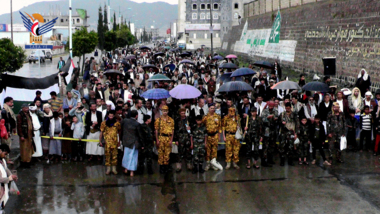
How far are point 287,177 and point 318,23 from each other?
15031 mm

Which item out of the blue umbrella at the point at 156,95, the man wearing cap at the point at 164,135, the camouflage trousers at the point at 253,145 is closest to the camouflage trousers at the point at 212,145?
the camouflage trousers at the point at 253,145

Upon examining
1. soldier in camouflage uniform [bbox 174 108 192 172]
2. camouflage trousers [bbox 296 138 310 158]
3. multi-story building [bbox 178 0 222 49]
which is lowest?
camouflage trousers [bbox 296 138 310 158]

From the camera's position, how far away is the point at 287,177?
348 inches

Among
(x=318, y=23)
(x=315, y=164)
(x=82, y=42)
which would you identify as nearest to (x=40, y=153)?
(x=315, y=164)

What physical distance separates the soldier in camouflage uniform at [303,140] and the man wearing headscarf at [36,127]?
600cm

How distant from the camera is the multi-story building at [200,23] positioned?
9181cm

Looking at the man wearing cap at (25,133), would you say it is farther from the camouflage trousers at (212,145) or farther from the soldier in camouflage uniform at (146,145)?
the camouflage trousers at (212,145)

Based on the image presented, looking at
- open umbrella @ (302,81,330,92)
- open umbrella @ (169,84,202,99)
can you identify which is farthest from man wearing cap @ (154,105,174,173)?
open umbrella @ (302,81,330,92)

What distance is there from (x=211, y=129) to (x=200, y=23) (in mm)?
87441

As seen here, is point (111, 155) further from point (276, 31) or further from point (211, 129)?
point (276, 31)

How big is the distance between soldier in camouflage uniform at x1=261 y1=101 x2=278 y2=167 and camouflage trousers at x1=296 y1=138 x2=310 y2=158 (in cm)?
58

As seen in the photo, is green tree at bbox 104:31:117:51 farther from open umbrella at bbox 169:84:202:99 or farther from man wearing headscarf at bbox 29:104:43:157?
man wearing headscarf at bbox 29:104:43:157

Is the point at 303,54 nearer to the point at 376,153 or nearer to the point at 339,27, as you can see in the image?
the point at 339,27

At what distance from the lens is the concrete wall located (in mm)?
15688
